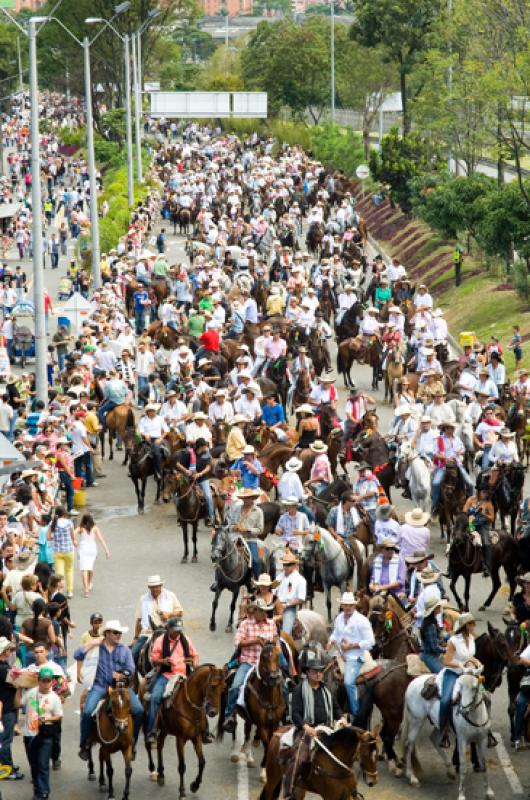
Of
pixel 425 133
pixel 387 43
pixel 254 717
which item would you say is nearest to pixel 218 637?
pixel 254 717

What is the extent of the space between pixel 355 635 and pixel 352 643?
121mm

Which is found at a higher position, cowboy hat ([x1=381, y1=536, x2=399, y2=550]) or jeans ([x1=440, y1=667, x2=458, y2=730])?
cowboy hat ([x1=381, y1=536, x2=399, y2=550])

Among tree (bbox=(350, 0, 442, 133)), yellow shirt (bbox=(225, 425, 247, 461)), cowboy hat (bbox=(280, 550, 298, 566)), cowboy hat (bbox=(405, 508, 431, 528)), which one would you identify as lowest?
yellow shirt (bbox=(225, 425, 247, 461))

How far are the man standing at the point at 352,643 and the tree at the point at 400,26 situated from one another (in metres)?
53.1

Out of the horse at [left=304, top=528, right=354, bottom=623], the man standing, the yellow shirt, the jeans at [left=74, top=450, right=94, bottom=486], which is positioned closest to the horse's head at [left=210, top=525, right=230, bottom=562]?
the horse at [left=304, top=528, right=354, bottom=623]

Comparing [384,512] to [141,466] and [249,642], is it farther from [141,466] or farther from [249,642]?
[141,466]

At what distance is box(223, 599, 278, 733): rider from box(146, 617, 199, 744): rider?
0.51 metres

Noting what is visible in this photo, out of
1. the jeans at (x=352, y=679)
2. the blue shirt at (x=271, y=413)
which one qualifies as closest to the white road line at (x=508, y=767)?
the jeans at (x=352, y=679)

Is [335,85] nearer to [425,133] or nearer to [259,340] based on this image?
[425,133]

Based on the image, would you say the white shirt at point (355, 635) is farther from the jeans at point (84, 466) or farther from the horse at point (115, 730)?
the jeans at point (84, 466)

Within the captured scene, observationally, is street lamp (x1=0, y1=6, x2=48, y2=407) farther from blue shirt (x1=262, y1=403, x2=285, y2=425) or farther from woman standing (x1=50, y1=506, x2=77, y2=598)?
woman standing (x1=50, y1=506, x2=77, y2=598)

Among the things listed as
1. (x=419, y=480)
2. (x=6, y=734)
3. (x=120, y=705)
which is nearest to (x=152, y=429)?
(x=419, y=480)

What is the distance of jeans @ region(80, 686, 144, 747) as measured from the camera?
16.2 m

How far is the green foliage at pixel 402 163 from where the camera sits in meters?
59.7
